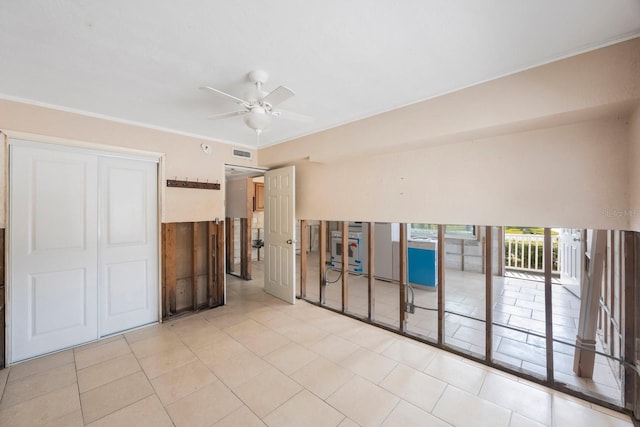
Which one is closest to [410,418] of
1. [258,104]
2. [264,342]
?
[264,342]

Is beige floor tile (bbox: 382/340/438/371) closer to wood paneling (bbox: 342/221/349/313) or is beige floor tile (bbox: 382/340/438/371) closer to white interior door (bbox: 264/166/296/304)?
wood paneling (bbox: 342/221/349/313)

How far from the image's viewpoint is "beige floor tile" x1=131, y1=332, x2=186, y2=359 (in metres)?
2.57

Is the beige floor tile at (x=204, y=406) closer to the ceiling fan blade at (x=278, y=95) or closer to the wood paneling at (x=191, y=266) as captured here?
the wood paneling at (x=191, y=266)

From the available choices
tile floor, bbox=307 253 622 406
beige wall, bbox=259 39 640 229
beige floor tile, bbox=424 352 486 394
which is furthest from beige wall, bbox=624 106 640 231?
beige floor tile, bbox=424 352 486 394

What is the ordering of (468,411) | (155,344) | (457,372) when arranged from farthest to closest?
1. (155,344)
2. (457,372)
3. (468,411)

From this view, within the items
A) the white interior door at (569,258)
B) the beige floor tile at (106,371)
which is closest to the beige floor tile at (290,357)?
the beige floor tile at (106,371)

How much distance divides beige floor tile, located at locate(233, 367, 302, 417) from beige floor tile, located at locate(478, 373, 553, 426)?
4.94 feet

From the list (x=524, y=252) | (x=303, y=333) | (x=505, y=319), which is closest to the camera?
(x=303, y=333)

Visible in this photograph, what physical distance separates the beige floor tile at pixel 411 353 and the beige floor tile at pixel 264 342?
1.10 m

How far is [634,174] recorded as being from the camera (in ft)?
5.37

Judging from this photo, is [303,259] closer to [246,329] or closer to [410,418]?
[246,329]

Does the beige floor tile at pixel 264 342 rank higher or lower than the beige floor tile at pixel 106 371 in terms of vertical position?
higher

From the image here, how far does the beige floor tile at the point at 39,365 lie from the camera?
222 cm

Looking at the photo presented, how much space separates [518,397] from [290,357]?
1.89 meters
